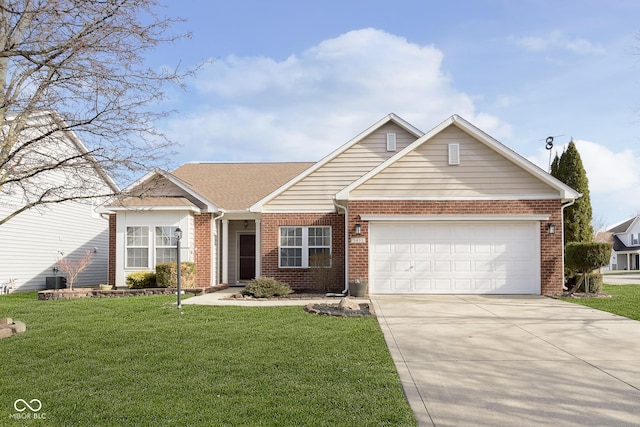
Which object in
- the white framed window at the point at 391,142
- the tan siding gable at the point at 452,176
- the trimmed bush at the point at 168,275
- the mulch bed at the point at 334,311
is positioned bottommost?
the mulch bed at the point at 334,311

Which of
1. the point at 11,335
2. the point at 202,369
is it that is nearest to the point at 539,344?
the point at 202,369

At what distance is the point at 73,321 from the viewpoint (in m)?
9.98

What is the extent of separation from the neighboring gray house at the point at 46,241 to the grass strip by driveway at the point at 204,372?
9.73 metres

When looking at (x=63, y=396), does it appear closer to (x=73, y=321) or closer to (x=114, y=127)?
(x=114, y=127)

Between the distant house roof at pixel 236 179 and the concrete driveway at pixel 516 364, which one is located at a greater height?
the distant house roof at pixel 236 179

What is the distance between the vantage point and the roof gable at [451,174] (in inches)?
567

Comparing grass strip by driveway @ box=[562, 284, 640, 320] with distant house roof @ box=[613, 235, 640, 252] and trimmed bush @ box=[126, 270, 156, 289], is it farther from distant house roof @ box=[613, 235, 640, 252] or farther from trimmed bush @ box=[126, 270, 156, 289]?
distant house roof @ box=[613, 235, 640, 252]

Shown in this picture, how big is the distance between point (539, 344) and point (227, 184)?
592 inches

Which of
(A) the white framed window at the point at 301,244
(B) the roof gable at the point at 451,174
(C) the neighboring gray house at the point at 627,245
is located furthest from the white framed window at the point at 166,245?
(C) the neighboring gray house at the point at 627,245

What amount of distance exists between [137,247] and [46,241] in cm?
612

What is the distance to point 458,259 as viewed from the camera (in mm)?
14391

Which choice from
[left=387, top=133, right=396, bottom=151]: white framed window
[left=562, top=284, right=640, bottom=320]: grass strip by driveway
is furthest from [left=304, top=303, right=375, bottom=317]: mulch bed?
[left=387, top=133, right=396, bottom=151]: white framed window

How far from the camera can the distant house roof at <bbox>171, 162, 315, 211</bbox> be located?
755 inches

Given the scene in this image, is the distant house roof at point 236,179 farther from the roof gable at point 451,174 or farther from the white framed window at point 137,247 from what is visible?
the roof gable at point 451,174
